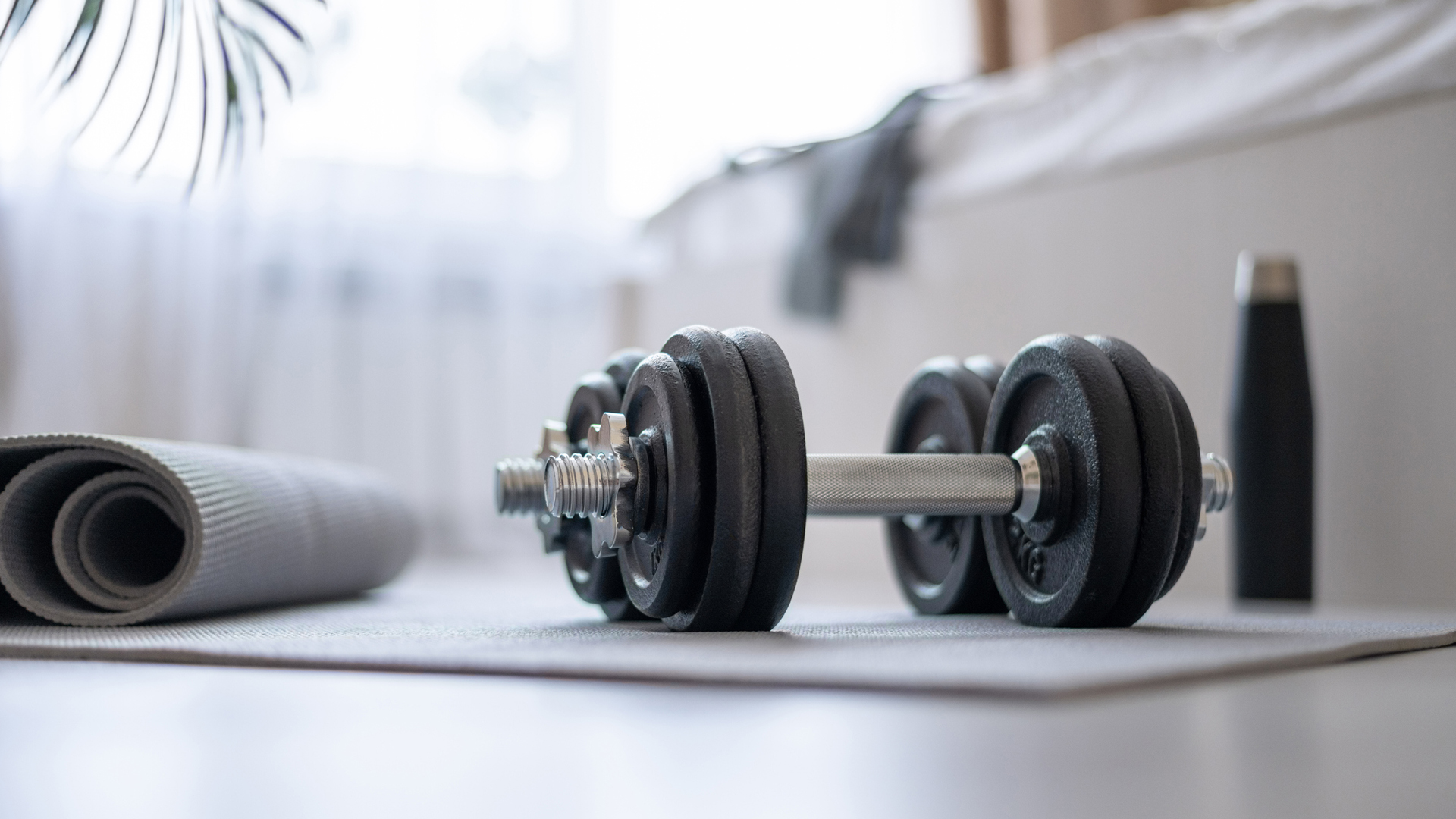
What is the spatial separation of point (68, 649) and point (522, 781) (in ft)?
1.58

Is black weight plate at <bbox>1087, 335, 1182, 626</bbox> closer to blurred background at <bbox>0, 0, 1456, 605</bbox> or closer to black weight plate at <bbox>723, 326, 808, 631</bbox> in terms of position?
black weight plate at <bbox>723, 326, 808, 631</bbox>

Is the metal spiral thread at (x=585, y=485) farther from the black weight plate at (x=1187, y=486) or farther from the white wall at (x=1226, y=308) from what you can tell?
the white wall at (x=1226, y=308)

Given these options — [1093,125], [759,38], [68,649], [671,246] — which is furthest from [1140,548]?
[759,38]

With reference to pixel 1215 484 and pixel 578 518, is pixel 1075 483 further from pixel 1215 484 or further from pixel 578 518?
pixel 578 518

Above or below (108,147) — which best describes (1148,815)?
below

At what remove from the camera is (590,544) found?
107 cm

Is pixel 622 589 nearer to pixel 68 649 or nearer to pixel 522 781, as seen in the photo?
pixel 68 649

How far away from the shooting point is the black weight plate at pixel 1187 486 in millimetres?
855

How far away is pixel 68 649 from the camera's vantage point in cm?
78

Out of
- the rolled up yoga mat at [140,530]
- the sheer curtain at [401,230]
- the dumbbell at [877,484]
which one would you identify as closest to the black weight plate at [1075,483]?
the dumbbell at [877,484]

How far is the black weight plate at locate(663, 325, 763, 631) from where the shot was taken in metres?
0.78

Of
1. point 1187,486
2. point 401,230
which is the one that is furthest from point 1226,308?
point 401,230

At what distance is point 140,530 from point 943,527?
71cm

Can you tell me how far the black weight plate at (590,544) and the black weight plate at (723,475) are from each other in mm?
188
